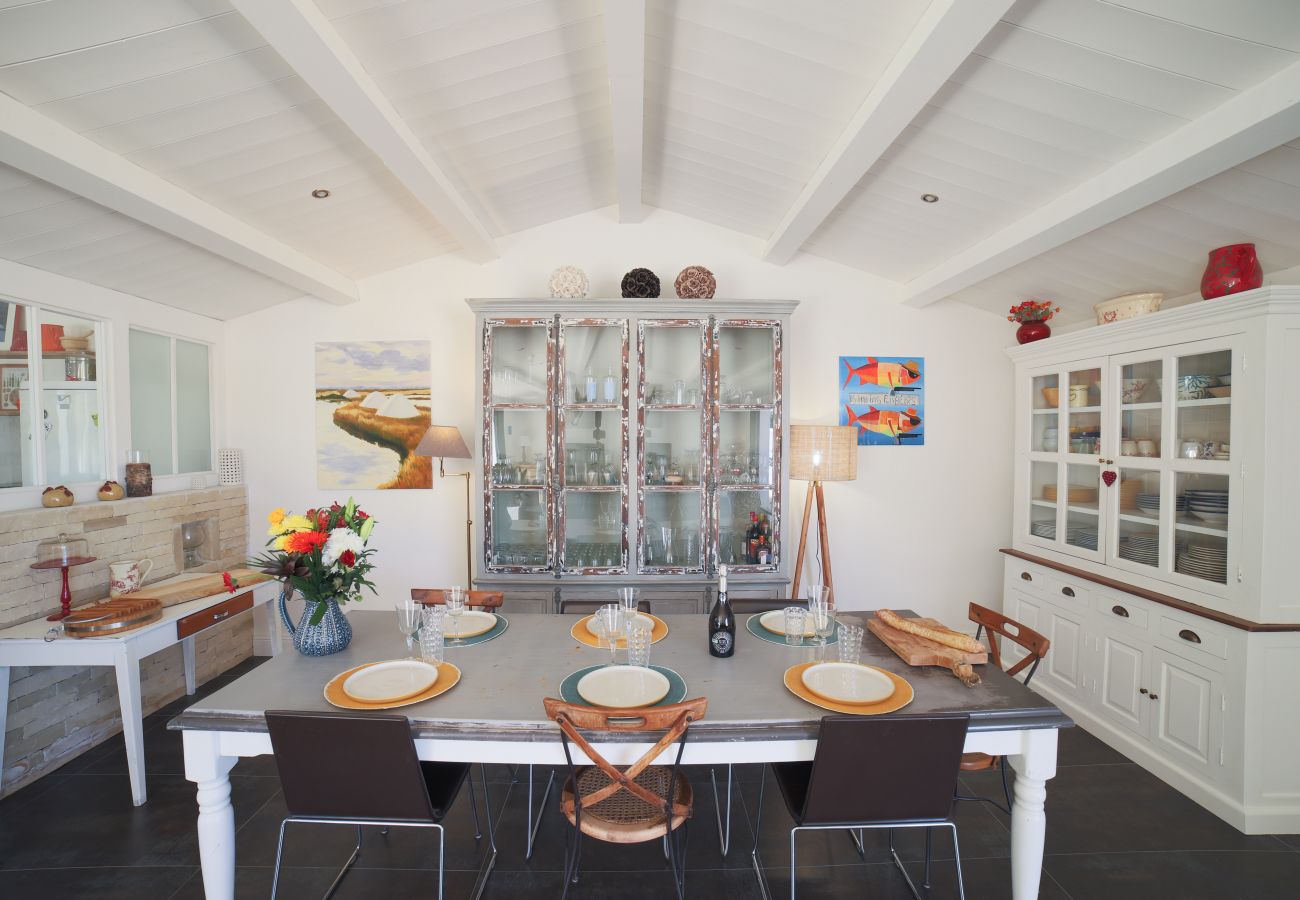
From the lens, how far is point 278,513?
1836 mm

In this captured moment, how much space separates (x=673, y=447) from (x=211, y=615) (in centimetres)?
260

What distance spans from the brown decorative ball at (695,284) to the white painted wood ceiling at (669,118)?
456 mm

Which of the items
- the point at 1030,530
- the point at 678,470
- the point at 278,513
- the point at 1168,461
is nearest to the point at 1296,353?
the point at 1168,461

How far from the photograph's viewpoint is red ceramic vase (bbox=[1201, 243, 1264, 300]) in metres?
2.33

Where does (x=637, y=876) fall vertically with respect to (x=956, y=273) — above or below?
below

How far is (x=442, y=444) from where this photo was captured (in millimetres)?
3381

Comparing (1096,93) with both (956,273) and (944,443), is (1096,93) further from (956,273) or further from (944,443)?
(944,443)

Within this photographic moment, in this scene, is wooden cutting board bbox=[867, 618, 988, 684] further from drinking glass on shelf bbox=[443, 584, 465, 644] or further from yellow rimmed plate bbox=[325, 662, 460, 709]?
drinking glass on shelf bbox=[443, 584, 465, 644]

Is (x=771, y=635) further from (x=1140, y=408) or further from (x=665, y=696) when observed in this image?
(x=1140, y=408)

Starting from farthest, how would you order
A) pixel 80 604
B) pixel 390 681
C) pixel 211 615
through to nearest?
pixel 211 615 < pixel 80 604 < pixel 390 681

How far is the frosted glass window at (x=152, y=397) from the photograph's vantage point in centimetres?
320

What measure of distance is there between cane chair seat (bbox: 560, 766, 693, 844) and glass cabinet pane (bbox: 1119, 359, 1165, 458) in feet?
8.98

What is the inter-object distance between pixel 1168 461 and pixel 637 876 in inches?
115

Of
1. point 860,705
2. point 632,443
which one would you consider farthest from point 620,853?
point 632,443
